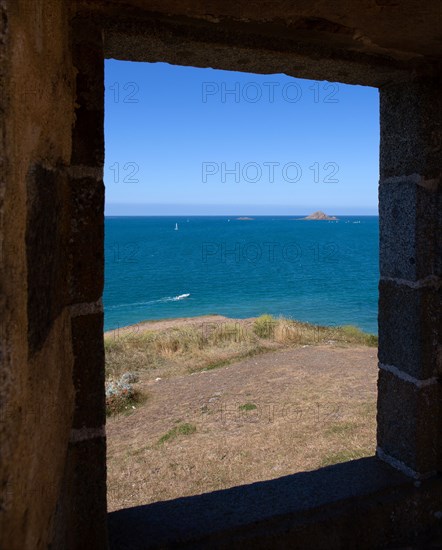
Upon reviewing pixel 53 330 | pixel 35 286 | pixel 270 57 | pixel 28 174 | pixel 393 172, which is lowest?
pixel 53 330

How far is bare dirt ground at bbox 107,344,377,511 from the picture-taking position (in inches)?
184

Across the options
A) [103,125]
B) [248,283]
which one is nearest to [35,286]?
[103,125]

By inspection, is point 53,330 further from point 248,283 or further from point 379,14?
point 248,283

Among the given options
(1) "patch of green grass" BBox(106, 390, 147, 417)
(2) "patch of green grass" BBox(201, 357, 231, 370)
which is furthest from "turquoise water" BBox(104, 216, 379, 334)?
(1) "patch of green grass" BBox(106, 390, 147, 417)

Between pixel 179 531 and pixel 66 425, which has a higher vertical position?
pixel 66 425

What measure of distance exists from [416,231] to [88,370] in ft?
4.92

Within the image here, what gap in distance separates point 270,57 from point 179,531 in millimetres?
1878

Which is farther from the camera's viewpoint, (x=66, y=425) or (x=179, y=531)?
(x=179, y=531)

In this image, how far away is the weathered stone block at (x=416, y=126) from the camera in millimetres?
2141

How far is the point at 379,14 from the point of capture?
1.66m

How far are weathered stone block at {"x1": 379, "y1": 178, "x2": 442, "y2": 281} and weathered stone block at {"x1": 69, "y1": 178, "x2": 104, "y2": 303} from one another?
53.3 inches

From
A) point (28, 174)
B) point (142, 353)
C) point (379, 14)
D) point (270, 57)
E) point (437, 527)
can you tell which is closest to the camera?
point (28, 174)

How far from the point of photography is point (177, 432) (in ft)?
19.4

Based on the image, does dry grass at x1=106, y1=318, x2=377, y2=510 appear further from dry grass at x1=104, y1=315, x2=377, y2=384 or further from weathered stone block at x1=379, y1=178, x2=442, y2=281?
weathered stone block at x1=379, y1=178, x2=442, y2=281
